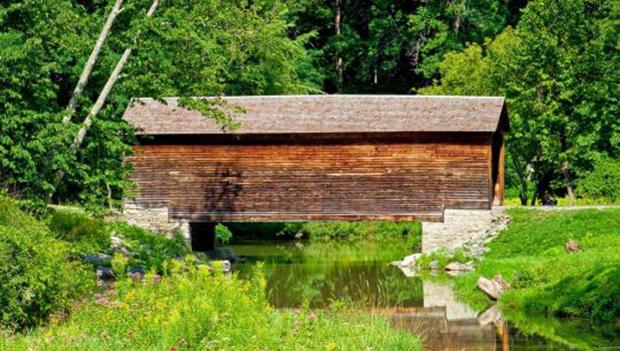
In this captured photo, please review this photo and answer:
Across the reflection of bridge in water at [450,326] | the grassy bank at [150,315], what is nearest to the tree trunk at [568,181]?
the reflection of bridge in water at [450,326]

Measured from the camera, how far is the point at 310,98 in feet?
112

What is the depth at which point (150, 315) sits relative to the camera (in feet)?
42.4

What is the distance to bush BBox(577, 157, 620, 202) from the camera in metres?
35.2

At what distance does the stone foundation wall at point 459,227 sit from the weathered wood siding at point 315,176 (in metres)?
0.23

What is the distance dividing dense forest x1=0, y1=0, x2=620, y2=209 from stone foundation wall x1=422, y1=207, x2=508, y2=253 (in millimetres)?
4255

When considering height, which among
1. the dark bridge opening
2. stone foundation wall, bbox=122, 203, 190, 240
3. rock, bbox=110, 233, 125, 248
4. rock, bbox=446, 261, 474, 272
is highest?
rock, bbox=110, 233, 125, 248

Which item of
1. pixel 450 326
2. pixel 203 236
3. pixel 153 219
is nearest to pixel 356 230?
pixel 203 236

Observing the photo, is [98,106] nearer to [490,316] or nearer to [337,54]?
[490,316]

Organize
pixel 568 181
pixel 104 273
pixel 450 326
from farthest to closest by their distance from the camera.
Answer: pixel 568 181 < pixel 104 273 < pixel 450 326

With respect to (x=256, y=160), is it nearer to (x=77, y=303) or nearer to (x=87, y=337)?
(x=77, y=303)

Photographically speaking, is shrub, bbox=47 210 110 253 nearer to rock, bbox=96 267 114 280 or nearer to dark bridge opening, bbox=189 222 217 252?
rock, bbox=96 267 114 280

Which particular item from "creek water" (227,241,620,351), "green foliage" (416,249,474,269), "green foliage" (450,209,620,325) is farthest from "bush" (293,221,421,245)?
"green foliage" (450,209,620,325)

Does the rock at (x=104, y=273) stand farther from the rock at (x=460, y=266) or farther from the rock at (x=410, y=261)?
the rock at (x=410, y=261)

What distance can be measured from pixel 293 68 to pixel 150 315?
3253cm
